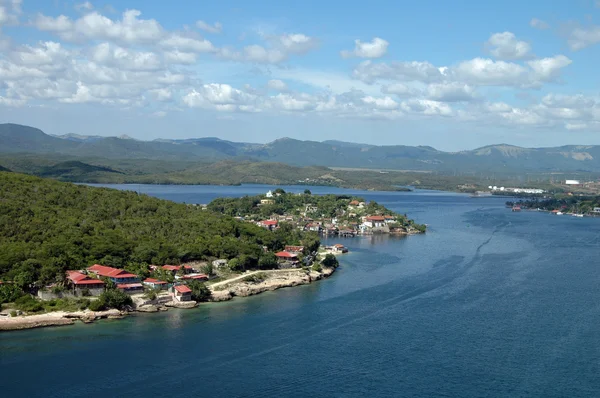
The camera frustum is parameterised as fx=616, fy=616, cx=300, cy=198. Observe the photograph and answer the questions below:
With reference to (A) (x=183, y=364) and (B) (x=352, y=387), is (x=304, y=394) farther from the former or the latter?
(A) (x=183, y=364)

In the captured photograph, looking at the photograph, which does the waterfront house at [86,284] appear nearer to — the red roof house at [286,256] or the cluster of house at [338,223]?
the red roof house at [286,256]

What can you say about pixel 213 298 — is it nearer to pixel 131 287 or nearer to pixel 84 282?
pixel 131 287

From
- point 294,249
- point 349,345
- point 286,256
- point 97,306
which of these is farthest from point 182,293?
point 294,249

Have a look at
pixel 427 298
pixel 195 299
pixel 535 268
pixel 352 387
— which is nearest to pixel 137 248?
pixel 195 299

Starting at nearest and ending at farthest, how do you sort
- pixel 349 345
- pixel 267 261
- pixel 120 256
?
pixel 349 345 → pixel 120 256 → pixel 267 261

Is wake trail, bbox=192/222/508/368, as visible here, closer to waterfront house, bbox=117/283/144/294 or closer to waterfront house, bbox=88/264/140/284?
waterfront house, bbox=117/283/144/294

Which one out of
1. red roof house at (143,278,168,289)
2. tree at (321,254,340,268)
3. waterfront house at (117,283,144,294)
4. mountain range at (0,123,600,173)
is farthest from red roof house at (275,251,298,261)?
mountain range at (0,123,600,173)
